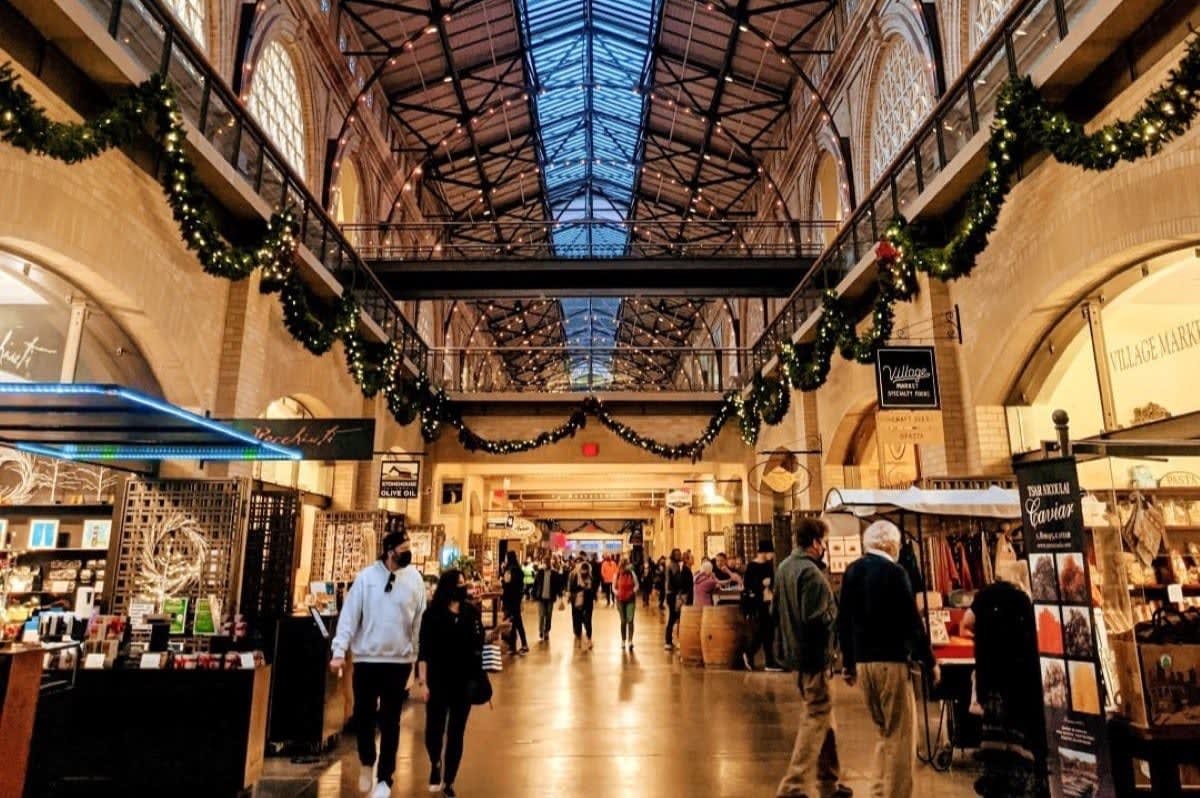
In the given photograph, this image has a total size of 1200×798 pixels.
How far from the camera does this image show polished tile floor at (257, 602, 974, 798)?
5.25m

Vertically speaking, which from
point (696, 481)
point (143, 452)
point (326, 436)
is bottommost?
point (143, 452)

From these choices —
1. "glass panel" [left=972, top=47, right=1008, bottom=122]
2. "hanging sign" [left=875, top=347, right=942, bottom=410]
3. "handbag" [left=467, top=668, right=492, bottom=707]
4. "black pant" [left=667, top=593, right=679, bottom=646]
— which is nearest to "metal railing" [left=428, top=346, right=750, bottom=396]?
"black pant" [left=667, top=593, right=679, bottom=646]

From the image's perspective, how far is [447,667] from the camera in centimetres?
514

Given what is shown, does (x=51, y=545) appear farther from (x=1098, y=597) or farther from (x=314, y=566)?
(x=1098, y=597)

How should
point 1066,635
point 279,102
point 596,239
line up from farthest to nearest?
point 596,239 → point 279,102 → point 1066,635

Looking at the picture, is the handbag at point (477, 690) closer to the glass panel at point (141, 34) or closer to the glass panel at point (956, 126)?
the glass panel at point (141, 34)

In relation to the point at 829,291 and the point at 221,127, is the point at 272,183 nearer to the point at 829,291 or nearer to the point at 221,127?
the point at 221,127

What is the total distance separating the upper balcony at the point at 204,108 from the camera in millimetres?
6105

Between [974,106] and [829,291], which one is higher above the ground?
[974,106]

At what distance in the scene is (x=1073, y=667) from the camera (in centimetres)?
400

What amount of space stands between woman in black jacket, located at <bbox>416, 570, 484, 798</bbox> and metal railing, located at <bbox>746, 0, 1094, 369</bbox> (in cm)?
671

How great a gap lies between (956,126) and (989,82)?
710mm

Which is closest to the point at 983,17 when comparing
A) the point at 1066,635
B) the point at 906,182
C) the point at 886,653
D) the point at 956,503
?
the point at 906,182

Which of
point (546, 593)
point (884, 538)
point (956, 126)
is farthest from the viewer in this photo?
point (546, 593)
